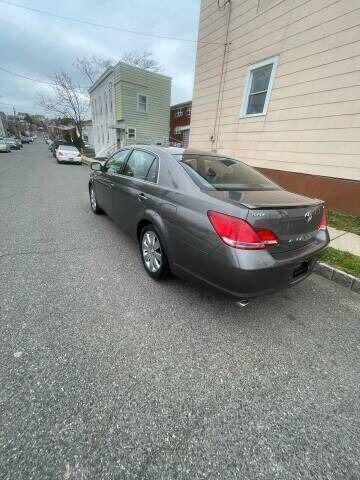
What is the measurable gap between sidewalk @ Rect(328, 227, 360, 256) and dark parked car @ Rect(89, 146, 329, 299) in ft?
5.24

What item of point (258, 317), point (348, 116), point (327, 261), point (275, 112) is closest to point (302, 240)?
point (258, 317)

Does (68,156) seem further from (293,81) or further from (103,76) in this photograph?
(293,81)

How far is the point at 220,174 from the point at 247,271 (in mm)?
1390

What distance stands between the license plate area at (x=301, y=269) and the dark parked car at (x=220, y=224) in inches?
0.4

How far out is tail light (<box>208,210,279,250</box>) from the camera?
2.02 m

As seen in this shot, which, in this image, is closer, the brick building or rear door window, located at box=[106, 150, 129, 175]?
rear door window, located at box=[106, 150, 129, 175]

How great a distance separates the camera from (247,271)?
201cm

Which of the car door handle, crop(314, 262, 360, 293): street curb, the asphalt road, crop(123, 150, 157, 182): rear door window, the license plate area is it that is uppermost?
crop(123, 150, 157, 182): rear door window

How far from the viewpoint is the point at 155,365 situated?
1982mm

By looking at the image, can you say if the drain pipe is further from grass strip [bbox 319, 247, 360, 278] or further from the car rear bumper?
the car rear bumper

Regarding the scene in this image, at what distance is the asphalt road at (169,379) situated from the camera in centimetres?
140

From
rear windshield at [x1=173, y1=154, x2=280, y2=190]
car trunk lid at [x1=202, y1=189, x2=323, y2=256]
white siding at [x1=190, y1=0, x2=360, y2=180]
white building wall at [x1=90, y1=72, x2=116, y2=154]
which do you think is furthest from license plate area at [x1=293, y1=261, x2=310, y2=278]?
white building wall at [x1=90, y1=72, x2=116, y2=154]

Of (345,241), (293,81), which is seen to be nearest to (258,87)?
(293,81)

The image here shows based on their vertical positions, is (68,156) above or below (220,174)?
below
